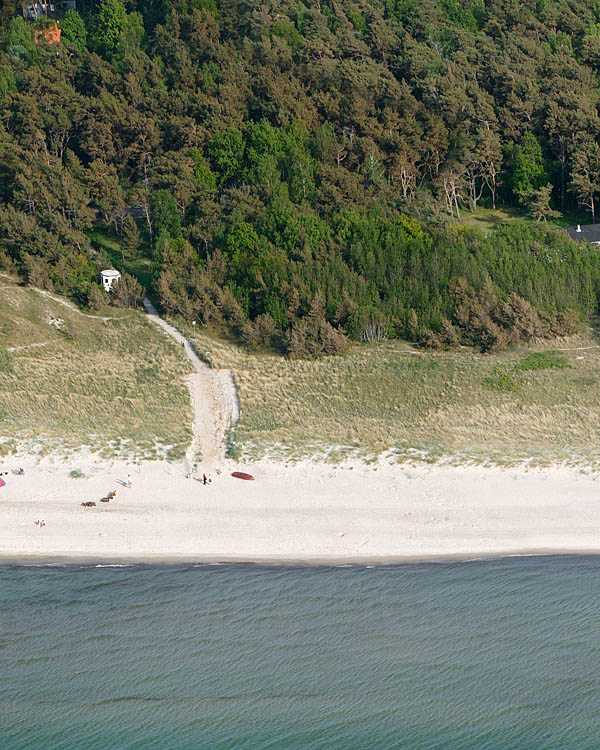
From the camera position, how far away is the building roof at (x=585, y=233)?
50.5m

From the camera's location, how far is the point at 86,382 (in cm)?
4069

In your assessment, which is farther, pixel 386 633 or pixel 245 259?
pixel 245 259

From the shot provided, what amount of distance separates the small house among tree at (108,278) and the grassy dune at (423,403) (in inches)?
286

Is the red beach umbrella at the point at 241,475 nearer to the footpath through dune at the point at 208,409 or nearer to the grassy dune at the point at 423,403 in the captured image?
the footpath through dune at the point at 208,409

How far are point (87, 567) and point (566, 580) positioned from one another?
582 inches

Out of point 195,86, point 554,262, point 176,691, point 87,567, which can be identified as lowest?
point 176,691

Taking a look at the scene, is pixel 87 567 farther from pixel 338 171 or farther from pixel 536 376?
pixel 338 171

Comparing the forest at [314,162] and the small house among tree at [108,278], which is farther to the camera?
the small house among tree at [108,278]

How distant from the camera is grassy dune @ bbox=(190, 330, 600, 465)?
3500 centimetres

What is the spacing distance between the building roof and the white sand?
21.2 metres

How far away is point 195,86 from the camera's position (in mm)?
60062

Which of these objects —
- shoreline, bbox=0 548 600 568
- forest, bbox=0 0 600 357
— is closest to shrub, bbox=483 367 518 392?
forest, bbox=0 0 600 357

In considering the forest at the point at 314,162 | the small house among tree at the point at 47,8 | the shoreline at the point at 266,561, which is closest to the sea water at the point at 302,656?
the shoreline at the point at 266,561

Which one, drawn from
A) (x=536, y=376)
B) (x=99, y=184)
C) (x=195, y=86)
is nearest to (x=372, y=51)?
(x=195, y=86)
